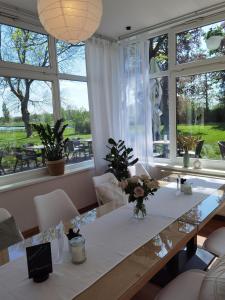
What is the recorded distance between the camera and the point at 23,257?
52.9 inches

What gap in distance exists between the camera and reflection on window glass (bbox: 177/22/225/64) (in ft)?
10.9

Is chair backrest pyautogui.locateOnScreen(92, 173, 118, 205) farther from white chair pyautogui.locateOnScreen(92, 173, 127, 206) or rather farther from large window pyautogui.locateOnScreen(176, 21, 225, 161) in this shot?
large window pyautogui.locateOnScreen(176, 21, 225, 161)

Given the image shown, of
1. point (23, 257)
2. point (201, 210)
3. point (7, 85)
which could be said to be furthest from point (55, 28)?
point (7, 85)

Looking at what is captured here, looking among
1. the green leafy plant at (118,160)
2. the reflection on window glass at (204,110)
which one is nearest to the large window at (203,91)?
the reflection on window glass at (204,110)

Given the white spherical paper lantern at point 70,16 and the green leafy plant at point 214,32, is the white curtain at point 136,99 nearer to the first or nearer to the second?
the green leafy plant at point 214,32

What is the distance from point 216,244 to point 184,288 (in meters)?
0.58

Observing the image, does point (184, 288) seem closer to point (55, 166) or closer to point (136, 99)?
point (55, 166)

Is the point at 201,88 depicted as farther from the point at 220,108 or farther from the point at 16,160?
the point at 16,160

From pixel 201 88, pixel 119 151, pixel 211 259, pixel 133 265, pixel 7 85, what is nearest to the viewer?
→ pixel 133 265

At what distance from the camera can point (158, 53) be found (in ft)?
12.9

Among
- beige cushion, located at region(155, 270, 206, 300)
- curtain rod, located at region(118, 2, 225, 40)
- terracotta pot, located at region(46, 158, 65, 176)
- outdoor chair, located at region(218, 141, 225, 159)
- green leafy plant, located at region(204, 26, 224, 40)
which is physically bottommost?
beige cushion, located at region(155, 270, 206, 300)

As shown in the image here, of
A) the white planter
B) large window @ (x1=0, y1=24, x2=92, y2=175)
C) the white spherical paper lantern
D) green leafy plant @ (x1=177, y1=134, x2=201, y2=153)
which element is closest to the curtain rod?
the white planter

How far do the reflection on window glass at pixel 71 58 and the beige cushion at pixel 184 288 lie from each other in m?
3.10

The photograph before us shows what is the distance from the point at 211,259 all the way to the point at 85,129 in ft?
8.51
